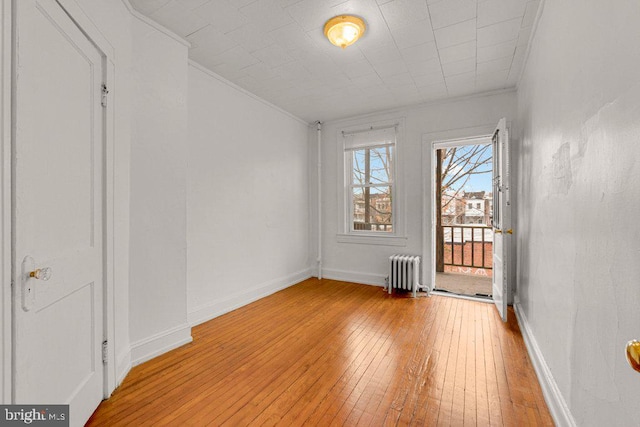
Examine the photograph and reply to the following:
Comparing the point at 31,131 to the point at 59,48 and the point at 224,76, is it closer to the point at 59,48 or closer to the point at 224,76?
the point at 59,48

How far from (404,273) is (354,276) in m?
0.94

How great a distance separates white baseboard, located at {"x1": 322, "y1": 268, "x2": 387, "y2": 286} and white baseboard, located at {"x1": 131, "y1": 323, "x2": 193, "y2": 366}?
268cm

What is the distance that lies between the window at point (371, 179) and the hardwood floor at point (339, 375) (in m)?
1.77

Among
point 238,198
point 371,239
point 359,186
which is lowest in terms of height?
point 371,239

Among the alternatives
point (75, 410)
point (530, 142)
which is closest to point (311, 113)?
point (530, 142)

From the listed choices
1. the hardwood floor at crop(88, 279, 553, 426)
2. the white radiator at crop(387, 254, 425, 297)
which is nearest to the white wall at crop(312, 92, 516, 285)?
the white radiator at crop(387, 254, 425, 297)

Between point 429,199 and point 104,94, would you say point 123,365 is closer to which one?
point 104,94

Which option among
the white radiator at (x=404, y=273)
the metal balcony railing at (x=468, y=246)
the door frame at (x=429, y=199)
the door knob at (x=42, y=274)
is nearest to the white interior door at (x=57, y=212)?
the door knob at (x=42, y=274)

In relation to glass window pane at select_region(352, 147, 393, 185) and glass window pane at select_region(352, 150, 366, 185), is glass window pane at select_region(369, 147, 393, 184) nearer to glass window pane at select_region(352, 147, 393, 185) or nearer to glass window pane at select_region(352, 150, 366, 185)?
glass window pane at select_region(352, 147, 393, 185)

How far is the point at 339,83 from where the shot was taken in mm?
3445

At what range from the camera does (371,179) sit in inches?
184

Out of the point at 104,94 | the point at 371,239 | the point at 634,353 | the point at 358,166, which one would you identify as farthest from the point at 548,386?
the point at 358,166

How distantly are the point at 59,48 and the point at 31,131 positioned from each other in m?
0.51

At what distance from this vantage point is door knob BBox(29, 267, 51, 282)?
1.18 metres
